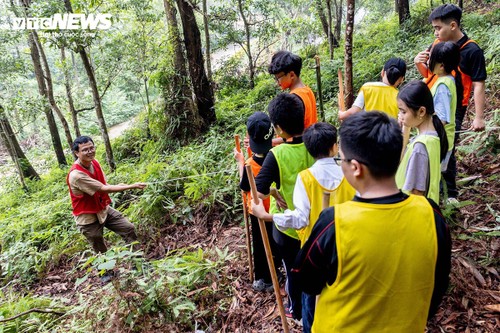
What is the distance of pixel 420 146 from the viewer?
2.26 metres

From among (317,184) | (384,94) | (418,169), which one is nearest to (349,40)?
(384,94)

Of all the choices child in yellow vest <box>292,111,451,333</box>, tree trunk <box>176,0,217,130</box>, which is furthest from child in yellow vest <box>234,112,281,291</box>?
tree trunk <box>176,0,217,130</box>

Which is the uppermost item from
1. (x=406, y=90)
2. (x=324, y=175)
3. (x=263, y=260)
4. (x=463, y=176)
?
(x=406, y=90)

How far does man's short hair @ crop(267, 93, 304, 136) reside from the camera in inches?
91.4

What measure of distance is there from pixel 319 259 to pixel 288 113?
1.21m

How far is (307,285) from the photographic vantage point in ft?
5.03

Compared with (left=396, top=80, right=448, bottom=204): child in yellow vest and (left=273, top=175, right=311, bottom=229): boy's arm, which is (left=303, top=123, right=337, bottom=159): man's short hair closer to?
(left=273, top=175, right=311, bottom=229): boy's arm

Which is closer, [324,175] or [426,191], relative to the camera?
[324,175]

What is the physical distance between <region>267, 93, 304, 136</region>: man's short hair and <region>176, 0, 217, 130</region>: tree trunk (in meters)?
5.86

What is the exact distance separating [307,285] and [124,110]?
90.5ft

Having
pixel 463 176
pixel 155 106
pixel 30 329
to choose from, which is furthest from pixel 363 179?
pixel 155 106

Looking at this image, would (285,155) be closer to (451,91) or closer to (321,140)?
(321,140)

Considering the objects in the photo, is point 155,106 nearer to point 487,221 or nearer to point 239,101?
point 239,101

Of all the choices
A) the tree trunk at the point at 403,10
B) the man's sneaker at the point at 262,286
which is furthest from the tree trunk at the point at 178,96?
the tree trunk at the point at 403,10
